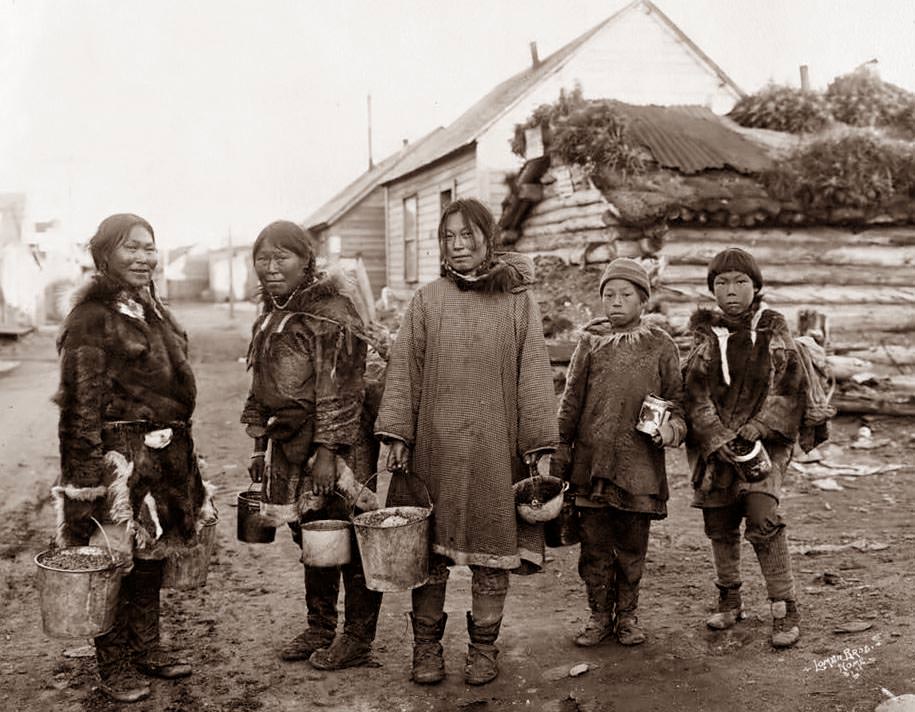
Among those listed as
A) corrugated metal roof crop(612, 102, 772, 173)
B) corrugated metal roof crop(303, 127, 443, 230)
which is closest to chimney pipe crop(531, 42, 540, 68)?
corrugated metal roof crop(303, 127, 443, 230)

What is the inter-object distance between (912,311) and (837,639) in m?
9.08

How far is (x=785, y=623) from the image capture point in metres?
4.00

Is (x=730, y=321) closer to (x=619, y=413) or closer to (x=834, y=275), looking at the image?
(x=619, y=413)

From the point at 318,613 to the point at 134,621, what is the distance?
812 mm

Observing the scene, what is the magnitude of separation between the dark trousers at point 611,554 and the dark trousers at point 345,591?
999 millimetres

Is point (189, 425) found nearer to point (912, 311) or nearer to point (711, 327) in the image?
point (711, 327)

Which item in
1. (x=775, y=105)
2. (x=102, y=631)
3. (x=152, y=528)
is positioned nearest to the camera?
(x=102, y=631)

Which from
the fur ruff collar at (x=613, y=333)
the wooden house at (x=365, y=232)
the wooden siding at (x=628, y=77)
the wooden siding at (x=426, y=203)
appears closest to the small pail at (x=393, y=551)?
the fur ruff collar at (x=613, y=333)

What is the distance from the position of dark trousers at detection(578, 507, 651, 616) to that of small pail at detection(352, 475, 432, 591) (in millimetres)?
867

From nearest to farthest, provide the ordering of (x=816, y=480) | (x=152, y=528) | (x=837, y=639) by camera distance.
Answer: (x=152, y=528) < (x=837, y=639) < (x=816, y=480)

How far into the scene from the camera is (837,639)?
3992mm

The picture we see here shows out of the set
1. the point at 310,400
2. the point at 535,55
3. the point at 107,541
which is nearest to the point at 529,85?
the point at 535,55

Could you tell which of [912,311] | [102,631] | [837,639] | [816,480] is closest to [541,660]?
[837,639]

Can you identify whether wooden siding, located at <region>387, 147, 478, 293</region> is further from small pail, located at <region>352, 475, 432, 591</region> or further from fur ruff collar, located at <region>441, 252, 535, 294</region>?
small pail, located at <region>352, 475, 432, 591</region>
